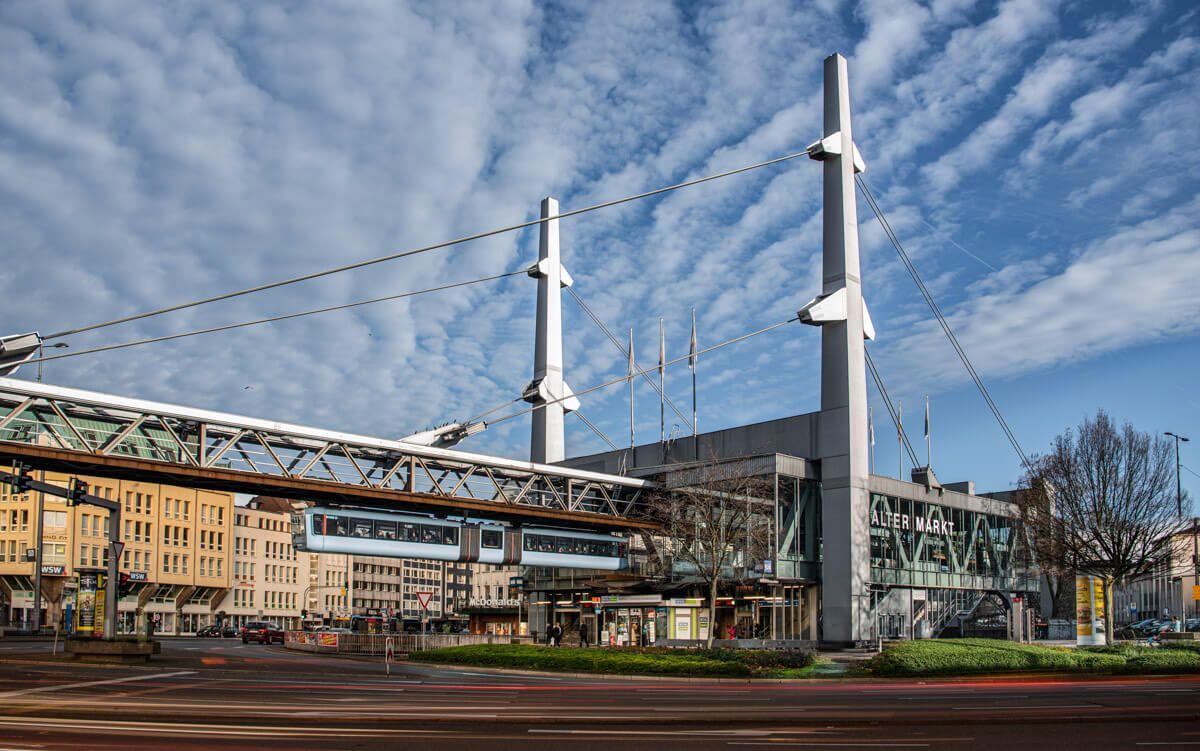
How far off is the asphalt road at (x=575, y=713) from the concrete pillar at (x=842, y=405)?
1752cm

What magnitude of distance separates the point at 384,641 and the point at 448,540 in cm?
639

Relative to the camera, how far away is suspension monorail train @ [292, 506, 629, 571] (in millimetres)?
45344

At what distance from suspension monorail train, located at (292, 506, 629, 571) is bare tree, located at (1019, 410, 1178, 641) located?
2204cm

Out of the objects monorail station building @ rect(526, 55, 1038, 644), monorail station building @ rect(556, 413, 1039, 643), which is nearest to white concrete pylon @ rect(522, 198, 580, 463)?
monorail station building @ rect(526, 55, 1038, 644)

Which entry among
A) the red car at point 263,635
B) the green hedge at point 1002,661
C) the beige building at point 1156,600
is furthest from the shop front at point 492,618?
the beige building at point 1156,600

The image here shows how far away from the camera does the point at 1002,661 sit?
3441 centimetres

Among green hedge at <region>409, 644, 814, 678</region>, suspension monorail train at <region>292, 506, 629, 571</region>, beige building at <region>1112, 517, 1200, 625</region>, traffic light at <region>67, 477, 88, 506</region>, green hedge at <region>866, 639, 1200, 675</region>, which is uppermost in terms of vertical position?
traffic light at <region>67, 477, 88, 506</region>

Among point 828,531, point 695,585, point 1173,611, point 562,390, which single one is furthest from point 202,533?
point 1173,611

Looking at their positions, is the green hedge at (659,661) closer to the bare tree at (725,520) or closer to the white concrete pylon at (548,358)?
the bare tree at (725,520)

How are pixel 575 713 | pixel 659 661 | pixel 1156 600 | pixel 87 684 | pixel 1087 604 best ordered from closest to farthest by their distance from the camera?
Result: 1. pixel 575 713
2. pixel 87 684
3. pixel 659 661
4. pixel 1087 604
5. pixel 1156 600

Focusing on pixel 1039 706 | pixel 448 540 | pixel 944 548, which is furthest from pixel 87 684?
pixel 944 548

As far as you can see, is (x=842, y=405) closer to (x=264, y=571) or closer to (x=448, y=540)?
(x=448, y=540)

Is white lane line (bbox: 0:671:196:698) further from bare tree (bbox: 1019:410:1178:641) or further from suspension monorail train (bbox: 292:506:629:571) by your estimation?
bare tree (bbox: 1019:410:1178:641)

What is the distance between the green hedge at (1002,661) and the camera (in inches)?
1318
